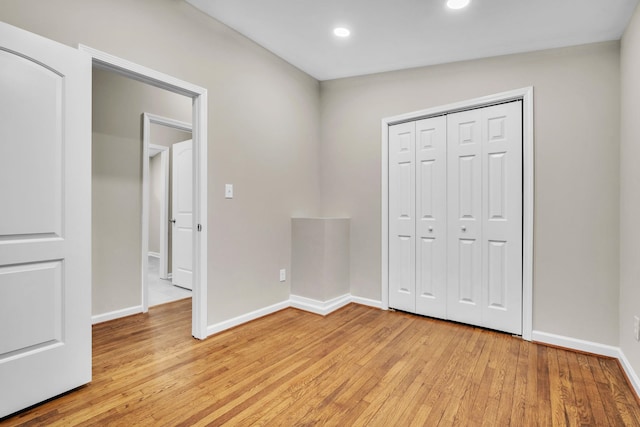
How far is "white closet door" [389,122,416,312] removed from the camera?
10.4 ft

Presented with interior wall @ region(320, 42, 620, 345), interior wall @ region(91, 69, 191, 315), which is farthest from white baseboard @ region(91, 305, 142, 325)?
interior wall @ region(320, 42, 620, 345)

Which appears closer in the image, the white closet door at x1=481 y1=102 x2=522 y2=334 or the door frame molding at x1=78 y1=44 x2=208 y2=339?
the door frame molding at x1=78 y1=44 x2=208 y2=339

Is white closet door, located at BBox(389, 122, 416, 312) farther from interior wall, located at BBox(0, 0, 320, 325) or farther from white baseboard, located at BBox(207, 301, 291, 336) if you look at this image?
white baseboard, located at BBox(207, 301, 291, 336)

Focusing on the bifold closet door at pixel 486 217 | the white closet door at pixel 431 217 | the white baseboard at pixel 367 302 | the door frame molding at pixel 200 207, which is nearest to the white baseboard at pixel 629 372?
the bifold closet door at pixel 486 217

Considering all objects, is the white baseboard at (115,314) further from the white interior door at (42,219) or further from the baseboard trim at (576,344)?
the baseboard trim at (576,344)

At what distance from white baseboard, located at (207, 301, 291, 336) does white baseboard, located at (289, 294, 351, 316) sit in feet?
0.34

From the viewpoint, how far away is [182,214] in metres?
4.34

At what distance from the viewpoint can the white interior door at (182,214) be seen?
13.9 feet

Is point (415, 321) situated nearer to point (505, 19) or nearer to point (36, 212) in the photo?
point (505, 19)

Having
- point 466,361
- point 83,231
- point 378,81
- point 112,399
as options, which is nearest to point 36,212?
point 83,231

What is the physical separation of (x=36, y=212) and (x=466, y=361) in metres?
2.75

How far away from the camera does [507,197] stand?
267cm

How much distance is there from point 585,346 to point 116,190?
417 centimetres

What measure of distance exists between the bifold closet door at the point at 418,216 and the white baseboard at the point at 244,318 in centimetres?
116
